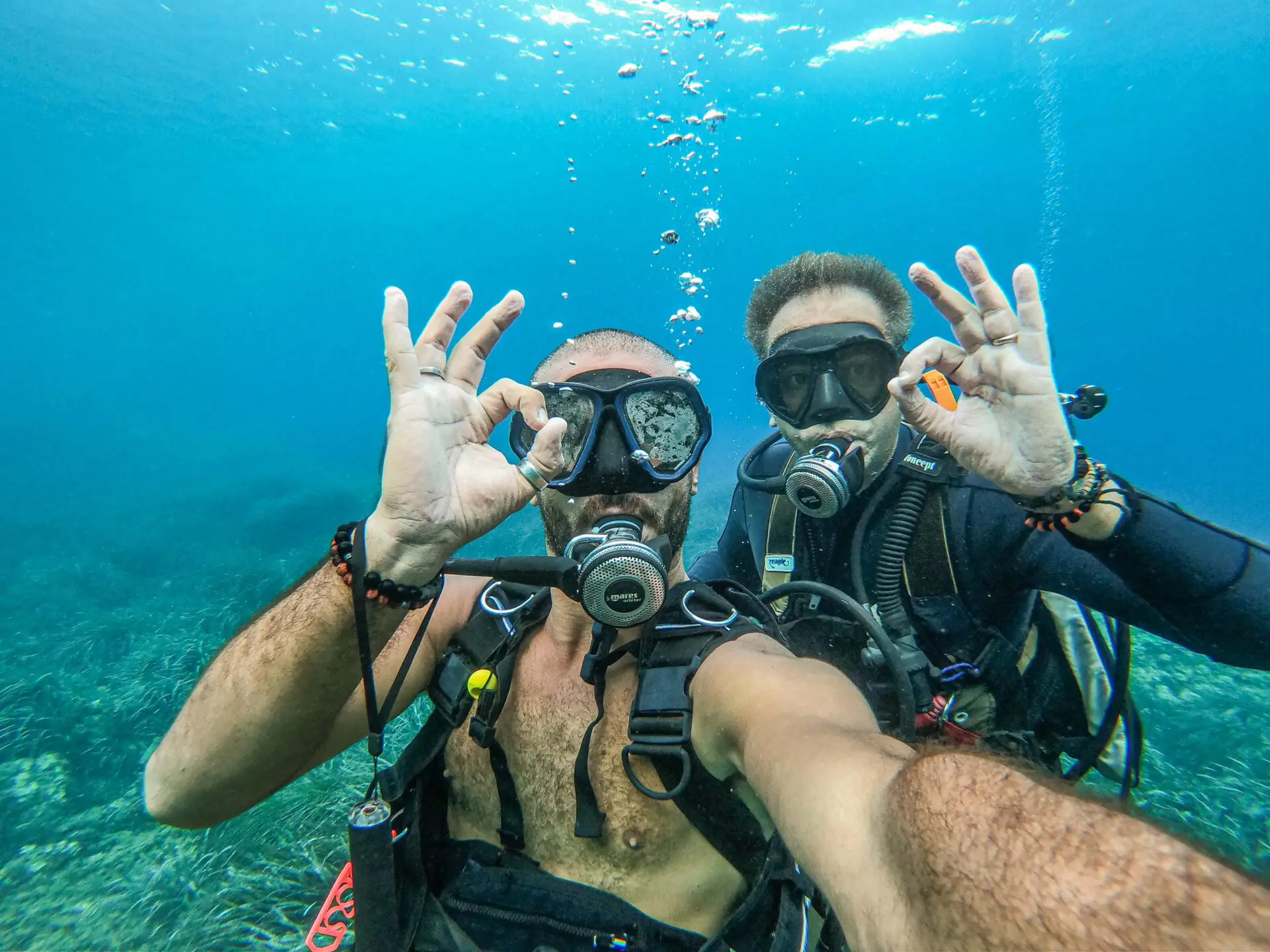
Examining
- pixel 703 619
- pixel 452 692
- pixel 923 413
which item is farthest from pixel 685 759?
pixel 923 413

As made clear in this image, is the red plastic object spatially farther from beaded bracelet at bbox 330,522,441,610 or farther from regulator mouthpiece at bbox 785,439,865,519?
regulator mouthpiece at bbox 785,439,865,519

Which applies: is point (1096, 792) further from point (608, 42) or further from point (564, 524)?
point (608, 42)

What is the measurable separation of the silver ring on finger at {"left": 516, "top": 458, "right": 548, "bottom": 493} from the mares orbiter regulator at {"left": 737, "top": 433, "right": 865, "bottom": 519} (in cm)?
195

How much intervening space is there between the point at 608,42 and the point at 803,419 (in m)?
35.8

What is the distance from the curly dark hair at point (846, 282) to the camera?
4.31 metres

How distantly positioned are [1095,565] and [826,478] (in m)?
1.50

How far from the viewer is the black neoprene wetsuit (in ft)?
8.52

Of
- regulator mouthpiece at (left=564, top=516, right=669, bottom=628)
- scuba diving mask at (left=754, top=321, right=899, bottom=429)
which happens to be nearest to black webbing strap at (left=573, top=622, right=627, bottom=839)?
regulator mouthpiece at (left=564, top=516, right=669, bottom=628)

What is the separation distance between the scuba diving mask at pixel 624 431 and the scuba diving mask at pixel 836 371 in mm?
1292

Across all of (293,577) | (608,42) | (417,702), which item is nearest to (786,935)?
(417,702)

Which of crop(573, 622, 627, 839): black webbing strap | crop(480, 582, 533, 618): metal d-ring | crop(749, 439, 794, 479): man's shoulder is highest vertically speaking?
crop(749, 439, 794, 479): man's shoulder

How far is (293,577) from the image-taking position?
39.6 feet

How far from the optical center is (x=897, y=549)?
3.59 meters

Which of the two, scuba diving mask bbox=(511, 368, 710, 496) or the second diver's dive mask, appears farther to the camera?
the second diver's dive mask
